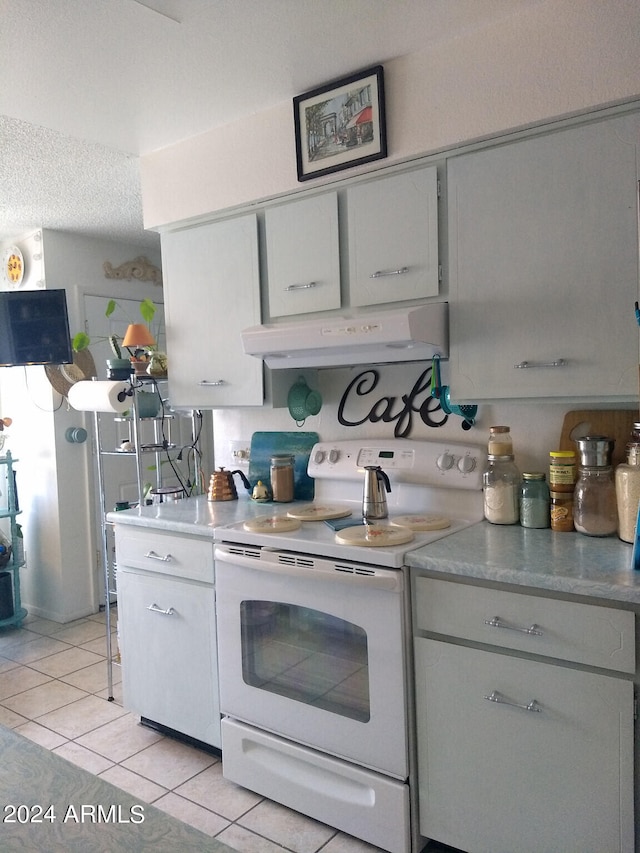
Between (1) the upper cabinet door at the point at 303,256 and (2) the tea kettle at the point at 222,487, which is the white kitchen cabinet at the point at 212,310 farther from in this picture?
(2) the tea kettle at the point at 222,487

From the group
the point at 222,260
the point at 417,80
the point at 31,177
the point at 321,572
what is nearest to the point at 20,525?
the point at 31,177

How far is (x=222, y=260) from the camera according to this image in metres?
2.55

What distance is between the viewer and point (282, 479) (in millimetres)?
2650

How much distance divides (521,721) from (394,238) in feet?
4.82

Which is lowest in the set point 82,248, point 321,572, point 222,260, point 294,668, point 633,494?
point 294,668

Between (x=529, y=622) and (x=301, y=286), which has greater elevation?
(x=301, y=286)

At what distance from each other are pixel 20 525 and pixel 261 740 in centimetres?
260

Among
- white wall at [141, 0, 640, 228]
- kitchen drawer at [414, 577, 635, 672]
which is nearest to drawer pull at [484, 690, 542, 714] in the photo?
kitchen drawer at [414, 577, 635, 672]

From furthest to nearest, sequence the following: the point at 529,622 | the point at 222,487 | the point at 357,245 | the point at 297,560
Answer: the point at 222,487 < the point at 357,245 < the point at 297,560 < the point at 529,622

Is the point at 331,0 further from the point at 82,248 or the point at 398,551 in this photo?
the point at 82,248

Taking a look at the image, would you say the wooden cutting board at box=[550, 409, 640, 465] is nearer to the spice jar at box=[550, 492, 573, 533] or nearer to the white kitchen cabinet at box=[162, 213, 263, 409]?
the spice jar at box=[550, 492, 573, 533]

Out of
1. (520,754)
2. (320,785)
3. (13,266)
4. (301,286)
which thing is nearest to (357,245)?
(301,286)

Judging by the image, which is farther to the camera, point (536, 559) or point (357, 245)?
point (357, 245)

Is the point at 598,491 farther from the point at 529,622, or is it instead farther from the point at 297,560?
the point at 297,560
